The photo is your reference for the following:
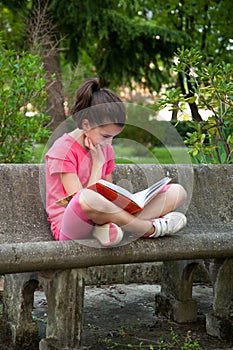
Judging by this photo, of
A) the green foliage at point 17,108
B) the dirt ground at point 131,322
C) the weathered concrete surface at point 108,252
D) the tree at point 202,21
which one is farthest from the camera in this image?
the tree at point 202,21

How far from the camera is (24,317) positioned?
315 cm

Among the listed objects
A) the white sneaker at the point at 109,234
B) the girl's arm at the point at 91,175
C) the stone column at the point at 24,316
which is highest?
the girl's arm at the point at 91,175

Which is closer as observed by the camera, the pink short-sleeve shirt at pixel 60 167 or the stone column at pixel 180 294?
the pink short-sleeve shirt at pixel 60 167

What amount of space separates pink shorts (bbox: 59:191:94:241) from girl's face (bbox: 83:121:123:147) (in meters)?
0.39

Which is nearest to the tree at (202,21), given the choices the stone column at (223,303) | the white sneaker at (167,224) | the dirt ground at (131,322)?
the dirt ground at (131,322)

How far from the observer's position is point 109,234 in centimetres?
276

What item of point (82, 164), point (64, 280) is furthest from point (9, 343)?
point (82, 164)

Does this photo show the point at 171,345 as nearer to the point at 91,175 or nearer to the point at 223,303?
the point at 223,303

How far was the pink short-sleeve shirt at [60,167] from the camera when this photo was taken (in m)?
3.04

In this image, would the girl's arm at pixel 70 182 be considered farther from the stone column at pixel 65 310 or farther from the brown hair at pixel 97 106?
the stone column at pixel 65 310

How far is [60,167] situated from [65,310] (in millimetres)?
691

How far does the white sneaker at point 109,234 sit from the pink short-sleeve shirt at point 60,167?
11.2 inches

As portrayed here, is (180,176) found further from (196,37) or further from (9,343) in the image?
(196,37)

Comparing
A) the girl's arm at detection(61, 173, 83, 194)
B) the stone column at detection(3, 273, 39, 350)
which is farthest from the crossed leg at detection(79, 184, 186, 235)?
the stone column at detection(3, 273, 39, 350)
